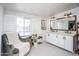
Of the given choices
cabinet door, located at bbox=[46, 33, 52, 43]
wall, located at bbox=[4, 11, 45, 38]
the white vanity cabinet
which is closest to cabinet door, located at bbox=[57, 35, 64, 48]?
the white vanity cabinet

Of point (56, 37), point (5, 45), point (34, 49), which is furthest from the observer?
point (56, 37)

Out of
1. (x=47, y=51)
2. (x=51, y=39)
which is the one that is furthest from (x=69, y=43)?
(x=47, y=51)

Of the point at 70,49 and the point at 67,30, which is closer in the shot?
the point at 70,49

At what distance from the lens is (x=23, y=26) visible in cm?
198

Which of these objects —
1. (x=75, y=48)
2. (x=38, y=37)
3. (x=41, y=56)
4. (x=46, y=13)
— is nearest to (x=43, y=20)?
(x=46, y=13)

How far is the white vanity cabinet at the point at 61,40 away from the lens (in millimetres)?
1990

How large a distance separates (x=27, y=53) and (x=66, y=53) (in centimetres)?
85

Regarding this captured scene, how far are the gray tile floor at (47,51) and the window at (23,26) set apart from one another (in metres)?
0.39

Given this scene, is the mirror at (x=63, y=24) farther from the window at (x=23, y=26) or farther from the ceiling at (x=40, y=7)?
the window at (x=23, y=26)

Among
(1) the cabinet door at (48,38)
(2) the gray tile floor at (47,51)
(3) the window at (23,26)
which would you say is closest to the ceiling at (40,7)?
(3) the window at (23,26)

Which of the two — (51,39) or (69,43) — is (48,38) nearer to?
(51,39)

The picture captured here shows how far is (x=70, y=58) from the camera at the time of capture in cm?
186

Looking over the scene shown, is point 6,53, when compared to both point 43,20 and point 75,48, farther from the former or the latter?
point 75,48

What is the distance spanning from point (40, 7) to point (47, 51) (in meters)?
0.99
